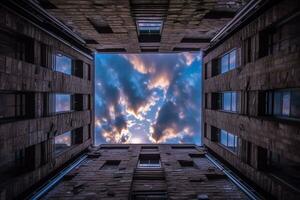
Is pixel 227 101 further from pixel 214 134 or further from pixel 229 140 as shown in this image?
pixel 214 134

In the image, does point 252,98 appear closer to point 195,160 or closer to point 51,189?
point 195,160

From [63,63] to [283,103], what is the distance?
55.6 ft

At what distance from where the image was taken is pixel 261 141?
13.7 metres

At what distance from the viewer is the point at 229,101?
21000 millimetres

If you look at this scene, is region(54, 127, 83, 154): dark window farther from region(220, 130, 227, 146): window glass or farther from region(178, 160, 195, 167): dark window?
region(220, 130, 227, 146): window glass

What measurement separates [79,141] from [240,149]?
15570 millimetres

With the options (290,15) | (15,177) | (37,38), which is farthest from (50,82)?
(290,15)

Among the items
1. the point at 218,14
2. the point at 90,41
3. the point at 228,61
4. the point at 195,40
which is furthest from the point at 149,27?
the point at 228,61

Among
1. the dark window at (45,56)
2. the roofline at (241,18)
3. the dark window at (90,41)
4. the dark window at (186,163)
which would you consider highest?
the dark window at (90,41)

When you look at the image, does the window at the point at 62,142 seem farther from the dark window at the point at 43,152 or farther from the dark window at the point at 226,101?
the dark window at the point at 226,101

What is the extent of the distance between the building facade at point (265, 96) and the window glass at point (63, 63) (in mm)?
13173

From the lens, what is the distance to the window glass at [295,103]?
11398 millimetres

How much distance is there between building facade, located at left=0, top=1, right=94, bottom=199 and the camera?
1267 cm

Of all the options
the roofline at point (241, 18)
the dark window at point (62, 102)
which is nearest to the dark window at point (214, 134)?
the roofline at point (241, 18)
